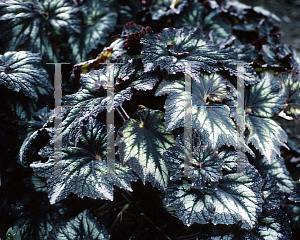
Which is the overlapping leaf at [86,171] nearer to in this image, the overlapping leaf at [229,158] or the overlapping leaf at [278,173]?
the overlapping leaf at [229,158]

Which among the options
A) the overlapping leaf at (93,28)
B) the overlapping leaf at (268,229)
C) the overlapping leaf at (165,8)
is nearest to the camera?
the overlapping leaf at (268,229)

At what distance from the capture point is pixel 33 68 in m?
1.35

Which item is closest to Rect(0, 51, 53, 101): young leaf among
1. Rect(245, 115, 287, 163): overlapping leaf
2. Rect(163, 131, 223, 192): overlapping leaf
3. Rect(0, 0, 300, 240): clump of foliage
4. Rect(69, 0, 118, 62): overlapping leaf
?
Rect(0, 0, 300, 240): clump of foliage

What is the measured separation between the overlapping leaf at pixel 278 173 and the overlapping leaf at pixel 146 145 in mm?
590

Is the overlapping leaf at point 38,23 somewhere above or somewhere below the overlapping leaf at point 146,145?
above

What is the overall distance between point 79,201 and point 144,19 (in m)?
1.25

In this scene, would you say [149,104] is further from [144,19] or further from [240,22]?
[240,22]

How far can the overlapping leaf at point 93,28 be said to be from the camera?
1621 millimetres

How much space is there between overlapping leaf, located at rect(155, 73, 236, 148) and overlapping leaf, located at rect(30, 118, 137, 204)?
1.06 ft

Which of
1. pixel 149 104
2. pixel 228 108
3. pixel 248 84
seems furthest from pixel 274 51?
pixel 149 104

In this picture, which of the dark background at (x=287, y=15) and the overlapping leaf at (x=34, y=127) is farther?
the dark background at (x=287, y=15)

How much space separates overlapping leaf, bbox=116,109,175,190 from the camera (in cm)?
108

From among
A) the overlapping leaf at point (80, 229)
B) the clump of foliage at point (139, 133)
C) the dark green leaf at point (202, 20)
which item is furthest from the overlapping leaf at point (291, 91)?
the overlapping leaf at point (80, 229)

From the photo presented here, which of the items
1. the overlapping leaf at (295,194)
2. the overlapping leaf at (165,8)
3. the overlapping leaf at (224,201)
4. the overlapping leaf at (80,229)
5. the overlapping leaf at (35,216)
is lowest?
the overlapping leaf at (35,216)
